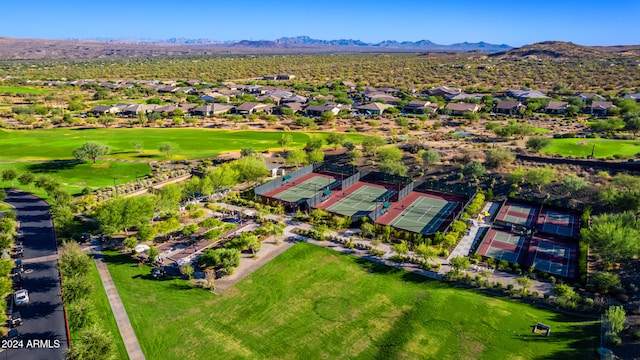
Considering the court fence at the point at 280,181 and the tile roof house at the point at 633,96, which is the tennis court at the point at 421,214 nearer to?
the court fence at the point at 280,181

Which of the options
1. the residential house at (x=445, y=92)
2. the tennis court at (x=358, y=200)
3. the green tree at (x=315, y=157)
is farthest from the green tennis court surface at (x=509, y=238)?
the residential house at (x=445, y=92)

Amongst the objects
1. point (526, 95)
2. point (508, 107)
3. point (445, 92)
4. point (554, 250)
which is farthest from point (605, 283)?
point (445, 92)

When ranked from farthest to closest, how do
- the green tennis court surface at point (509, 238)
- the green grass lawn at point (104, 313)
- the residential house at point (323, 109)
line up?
the residential house at point (323, 109)
the green tennis court surface at point (509, 238)
the green grass lawn at point (104, 313)

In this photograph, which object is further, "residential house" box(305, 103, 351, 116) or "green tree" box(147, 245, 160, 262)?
"residential house" box(305, 103, 351, 116)

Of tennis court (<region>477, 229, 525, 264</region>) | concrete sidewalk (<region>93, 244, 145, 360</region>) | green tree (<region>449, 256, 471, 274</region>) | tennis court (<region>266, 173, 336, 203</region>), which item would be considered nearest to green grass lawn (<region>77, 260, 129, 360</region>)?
concrete sidewalk (<region>93, 244, 145, 360</region>)

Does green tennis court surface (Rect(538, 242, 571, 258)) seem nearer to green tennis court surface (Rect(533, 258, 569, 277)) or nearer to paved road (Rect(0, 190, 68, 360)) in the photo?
green tennis court surface (Rect(533, 258, 569, 277))

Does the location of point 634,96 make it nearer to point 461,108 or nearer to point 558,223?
point 461,108
